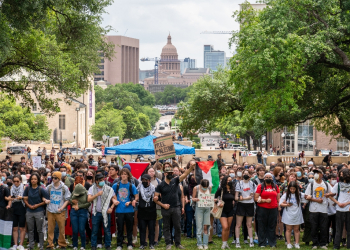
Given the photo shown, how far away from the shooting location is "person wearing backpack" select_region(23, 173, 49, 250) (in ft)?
38.5

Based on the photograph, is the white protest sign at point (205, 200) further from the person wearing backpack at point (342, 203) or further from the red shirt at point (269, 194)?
the person wearing backpack at point (342, 203)

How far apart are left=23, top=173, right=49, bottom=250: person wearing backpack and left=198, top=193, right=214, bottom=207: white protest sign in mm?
3459

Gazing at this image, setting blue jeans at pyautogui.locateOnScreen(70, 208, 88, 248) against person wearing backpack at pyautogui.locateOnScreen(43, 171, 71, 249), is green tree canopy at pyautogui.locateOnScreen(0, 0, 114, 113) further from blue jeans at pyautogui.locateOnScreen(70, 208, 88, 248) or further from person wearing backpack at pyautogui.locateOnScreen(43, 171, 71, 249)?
blue jeans at pyautogui.locateOnScreen(70, 208, 88, 248)

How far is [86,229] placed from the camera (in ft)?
41.1

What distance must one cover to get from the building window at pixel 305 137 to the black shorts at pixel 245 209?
5714 cm

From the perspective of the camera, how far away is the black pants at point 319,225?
1209 cm

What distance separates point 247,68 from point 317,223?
11.9 meters

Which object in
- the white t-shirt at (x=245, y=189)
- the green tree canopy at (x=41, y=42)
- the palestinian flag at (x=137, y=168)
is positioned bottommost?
the white t-shirt at (x=245, y=189)

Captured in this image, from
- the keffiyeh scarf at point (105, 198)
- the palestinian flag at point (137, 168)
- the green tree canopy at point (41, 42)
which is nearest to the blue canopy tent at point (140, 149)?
the green tree canopy at point (41, 42)

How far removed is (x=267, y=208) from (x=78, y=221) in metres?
4.31

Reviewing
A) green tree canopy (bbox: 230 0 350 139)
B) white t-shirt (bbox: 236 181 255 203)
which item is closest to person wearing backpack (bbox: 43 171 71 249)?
white t-shirt (bbox: 236 181 255 203)

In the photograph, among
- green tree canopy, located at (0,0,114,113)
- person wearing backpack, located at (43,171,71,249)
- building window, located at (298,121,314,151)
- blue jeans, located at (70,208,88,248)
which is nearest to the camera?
blue jeans, located at (70,208,88,248)

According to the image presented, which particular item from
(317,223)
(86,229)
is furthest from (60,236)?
(317,223)

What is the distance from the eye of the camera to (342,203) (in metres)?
11.8
